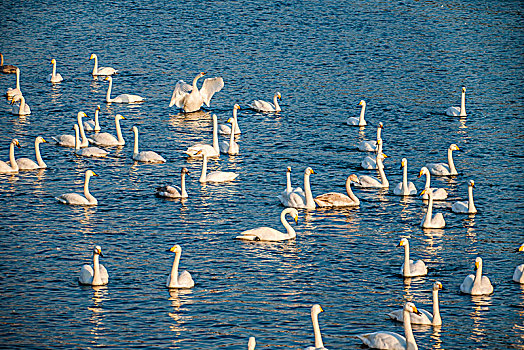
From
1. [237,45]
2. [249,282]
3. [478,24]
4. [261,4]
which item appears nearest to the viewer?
[249,282]

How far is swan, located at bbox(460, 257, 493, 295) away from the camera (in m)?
20.1

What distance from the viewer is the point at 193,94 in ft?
122

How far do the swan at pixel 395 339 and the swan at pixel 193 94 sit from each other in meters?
21.3

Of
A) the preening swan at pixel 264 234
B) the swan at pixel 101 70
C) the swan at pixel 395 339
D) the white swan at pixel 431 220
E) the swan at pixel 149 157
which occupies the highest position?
the swan at pixel 101 70

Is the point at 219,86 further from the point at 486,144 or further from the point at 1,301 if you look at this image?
the point at 1,301

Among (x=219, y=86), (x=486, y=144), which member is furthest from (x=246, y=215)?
(x=219, y=86)

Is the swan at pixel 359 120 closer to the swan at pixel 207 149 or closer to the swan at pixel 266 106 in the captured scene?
the swan at pixel 266 106

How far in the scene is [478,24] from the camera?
52.4 m

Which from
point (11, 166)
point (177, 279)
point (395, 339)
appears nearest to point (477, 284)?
point (395, 339)

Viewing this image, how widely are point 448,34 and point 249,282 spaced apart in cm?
3246

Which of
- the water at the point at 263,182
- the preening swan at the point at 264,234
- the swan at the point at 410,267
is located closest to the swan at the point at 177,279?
the water at the point at 263,182

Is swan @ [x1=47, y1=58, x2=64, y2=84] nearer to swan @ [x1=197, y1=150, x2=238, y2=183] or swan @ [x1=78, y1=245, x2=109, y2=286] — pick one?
swan @ [x1=197, y1=150, x2=238, y2=183]

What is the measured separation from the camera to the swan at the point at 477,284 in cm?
2011

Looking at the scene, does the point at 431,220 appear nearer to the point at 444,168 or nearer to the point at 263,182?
the point at 444,168
